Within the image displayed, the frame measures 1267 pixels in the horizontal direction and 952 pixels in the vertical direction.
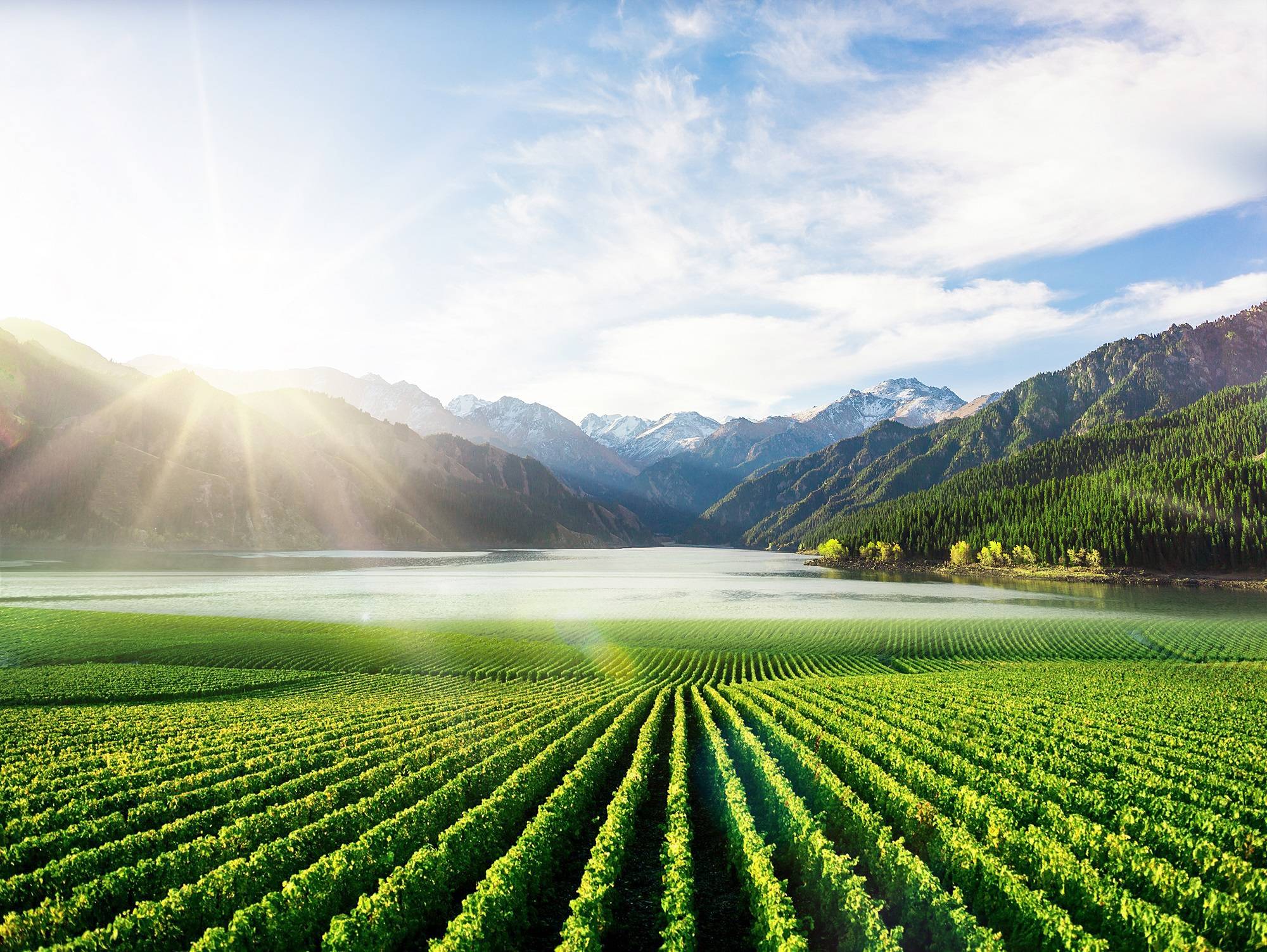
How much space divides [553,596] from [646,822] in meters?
112

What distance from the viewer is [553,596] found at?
130 m

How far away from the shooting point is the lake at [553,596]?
102 m

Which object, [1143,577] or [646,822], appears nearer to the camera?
[646,822]

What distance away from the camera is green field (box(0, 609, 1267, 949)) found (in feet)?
37.6

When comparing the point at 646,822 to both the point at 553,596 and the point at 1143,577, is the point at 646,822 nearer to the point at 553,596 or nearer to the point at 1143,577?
the point at 553,596

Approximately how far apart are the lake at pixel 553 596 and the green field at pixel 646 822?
216ft

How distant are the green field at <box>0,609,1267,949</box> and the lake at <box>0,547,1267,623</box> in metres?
65.7

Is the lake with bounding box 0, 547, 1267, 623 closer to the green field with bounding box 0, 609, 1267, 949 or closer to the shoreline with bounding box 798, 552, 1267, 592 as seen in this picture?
the shoreline with bounding box 798, 552, 1267, 592

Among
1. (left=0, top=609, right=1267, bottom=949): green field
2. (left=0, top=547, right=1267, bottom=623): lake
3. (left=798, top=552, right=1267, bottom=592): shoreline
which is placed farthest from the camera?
(left=798, top=552, right=1267, bottom=592): shoreline

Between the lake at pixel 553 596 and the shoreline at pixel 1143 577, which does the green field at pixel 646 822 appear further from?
the shoreline at pixel 1143 577

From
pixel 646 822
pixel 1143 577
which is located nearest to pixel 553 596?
pixel 646 822

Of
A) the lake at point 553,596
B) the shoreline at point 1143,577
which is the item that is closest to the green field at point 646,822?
the lake at point 553,596

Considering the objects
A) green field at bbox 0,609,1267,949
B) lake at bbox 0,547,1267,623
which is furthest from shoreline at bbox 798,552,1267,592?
green field at bbox 0,609,1267,949

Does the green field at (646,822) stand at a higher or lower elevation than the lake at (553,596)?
higher
